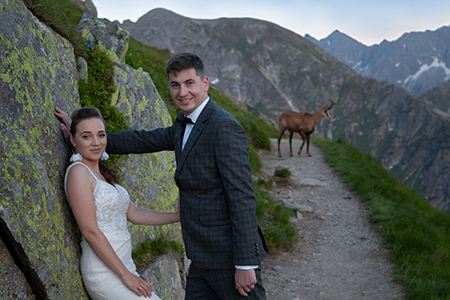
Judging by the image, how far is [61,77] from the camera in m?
3.36

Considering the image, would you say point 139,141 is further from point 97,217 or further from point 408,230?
point 408,230

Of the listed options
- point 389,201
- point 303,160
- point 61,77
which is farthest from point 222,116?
point 303,160

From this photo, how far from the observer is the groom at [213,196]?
2.52 metres

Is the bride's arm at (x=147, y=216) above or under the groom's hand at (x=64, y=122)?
under

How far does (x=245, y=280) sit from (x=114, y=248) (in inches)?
46.5

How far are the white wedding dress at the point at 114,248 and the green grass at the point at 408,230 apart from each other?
201 inches

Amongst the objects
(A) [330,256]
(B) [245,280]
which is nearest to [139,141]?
(B) [245,280]

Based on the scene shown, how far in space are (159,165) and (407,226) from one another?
21.9 ft

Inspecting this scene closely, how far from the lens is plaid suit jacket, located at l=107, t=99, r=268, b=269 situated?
→ 2.51 metres

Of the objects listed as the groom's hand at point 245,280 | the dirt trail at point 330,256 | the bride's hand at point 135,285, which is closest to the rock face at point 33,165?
the bride's hand at point 135,285

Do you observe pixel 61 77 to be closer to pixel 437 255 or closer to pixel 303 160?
pixel 437 255

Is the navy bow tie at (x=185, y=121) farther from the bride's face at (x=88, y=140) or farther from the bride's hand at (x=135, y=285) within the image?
the bride's hand at (x=135, y=285)

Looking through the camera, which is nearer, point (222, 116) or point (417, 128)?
point (222, 116)

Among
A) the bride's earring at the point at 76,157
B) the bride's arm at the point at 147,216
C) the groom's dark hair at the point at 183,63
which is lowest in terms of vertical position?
the bride's arm at the point at 147,216
